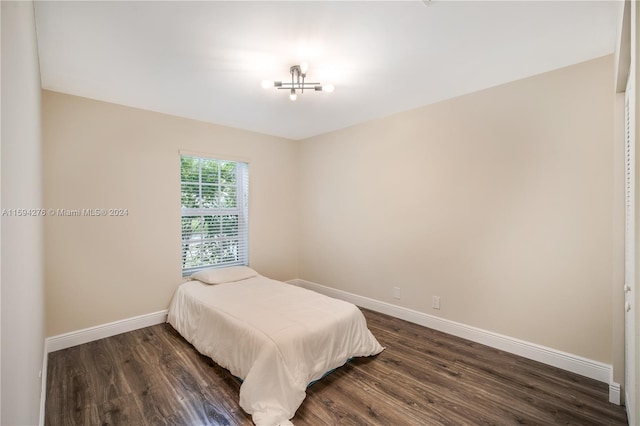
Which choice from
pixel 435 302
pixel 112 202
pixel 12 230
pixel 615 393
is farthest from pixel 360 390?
pixel 112 202

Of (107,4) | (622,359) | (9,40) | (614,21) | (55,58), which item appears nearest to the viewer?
(9,40)

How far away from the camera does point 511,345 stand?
101 inches

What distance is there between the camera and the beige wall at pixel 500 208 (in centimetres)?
218

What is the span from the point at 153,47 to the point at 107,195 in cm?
172

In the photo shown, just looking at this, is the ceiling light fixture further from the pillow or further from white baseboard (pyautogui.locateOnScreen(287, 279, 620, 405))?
white baseboard (pyautogui.locateOnScreen(287, 279, 620, 405))

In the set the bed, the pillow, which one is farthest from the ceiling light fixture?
the pillow

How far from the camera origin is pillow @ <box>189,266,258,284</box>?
3.27 metres

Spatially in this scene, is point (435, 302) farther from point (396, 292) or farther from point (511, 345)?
point (511, 345)

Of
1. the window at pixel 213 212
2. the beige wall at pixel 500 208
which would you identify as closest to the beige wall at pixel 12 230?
the window at pixel 213 212

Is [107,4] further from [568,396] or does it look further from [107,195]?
[568,396]

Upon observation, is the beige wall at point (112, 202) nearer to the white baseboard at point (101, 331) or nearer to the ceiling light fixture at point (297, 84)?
the white baseboard at point (101, 331)

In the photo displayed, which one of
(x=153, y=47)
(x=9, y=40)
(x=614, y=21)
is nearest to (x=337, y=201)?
(x=153, y=47)

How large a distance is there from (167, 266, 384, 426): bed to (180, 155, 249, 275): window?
64cm

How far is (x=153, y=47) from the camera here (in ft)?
6.54
